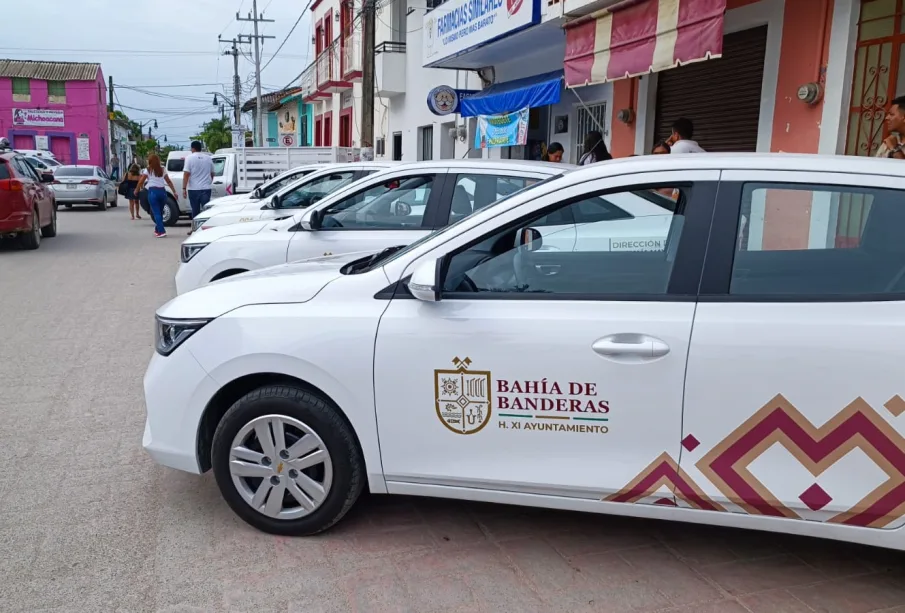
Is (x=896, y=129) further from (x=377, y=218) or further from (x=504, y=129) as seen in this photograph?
(x=504, y=129)

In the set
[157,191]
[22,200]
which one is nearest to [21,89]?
[157,191]

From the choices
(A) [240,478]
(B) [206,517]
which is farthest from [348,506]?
(B) [206,517]

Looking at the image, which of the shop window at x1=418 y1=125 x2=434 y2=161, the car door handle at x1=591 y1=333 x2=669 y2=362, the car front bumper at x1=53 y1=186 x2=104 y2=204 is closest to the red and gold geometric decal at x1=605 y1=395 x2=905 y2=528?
the car door handle at x1=591 y1=333 x2=669 y2=362

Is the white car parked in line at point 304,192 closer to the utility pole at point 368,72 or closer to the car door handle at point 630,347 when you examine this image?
the car door handle at point 630,347

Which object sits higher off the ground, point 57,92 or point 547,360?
point 57,92

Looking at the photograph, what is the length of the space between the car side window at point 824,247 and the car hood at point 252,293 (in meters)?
1.76

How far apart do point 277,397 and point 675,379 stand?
1.63 m

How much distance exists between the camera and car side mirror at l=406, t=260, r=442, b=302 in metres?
3.11

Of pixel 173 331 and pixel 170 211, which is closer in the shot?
pixel 173 331

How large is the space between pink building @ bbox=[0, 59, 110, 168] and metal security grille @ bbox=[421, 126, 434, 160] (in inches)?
1316

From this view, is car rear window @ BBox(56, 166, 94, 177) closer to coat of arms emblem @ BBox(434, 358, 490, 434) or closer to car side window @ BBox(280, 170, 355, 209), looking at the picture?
car side window @ BBox(280, 170, 355, 209)

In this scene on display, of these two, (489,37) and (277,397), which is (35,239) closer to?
(489,37)

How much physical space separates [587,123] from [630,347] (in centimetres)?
1112

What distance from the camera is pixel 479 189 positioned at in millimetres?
5938
